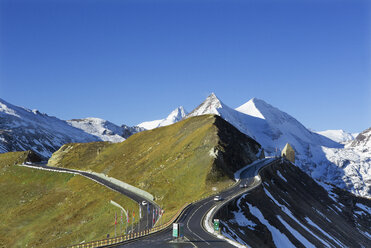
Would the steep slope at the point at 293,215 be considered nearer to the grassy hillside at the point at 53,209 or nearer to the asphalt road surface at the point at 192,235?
the asphalt road surface at the point at 192,235

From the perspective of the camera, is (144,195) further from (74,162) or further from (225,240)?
(74,162)

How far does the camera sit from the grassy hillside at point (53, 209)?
287 feet

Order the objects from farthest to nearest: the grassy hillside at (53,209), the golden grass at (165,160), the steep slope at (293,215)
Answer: the golden grass at (165,160)
the grassy hillside at (53,209)
the steep slope at (293,215)

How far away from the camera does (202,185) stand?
100m

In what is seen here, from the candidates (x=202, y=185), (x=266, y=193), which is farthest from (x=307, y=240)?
(x=202, y=185)

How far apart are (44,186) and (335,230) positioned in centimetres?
10112

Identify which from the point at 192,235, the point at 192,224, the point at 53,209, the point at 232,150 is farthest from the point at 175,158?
the point at 192,235

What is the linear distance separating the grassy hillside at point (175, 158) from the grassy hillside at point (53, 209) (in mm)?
12280

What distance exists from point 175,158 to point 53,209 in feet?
134

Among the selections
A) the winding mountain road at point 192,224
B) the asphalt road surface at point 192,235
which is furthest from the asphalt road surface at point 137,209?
the asphalt road surface at point 192,235

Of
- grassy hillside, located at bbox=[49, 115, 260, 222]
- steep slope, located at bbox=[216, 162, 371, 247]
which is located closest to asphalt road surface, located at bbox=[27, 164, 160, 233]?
grassy hillside, located at bbox=[49, 115, 260, 222]

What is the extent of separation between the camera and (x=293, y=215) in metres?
102

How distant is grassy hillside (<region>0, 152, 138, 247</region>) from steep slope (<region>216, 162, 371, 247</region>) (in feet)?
91.4

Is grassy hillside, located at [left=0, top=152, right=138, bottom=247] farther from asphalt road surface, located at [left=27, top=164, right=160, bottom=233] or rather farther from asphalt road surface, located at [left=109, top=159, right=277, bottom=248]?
→ asphalt road surface, located at [left=109, top=159, right=277, bottom=248]
